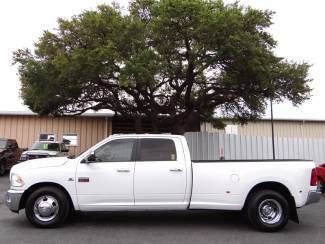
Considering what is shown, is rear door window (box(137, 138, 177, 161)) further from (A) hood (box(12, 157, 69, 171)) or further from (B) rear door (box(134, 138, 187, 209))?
(A) hood (box(12, 157, 69, 171))

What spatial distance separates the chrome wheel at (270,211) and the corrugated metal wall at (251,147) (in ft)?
52.1

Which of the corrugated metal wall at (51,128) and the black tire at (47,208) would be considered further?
the corrugated metal wall at (51,128)

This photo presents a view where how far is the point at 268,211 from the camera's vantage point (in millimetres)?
9211

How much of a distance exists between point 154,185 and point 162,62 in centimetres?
1071

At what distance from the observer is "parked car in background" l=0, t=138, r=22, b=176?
2180 centimetres

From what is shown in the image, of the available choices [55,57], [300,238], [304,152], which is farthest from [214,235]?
[304,152]

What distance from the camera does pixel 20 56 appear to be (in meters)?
21.8

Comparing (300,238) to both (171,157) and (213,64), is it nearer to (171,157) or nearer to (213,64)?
(171,157)

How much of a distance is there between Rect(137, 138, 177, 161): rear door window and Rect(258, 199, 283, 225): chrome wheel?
6.55 ft


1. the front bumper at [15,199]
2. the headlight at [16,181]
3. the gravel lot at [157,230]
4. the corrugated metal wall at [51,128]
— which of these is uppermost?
the corrugated metal wall at [51,128]

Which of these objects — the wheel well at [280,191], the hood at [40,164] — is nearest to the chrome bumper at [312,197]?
the wheel well at [280,191]

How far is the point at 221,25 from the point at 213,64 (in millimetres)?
2033

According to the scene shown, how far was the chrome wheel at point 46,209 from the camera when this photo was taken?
9.01 metres

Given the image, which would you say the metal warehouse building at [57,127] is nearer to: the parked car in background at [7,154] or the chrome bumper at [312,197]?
the parked car in background at [7,154]
